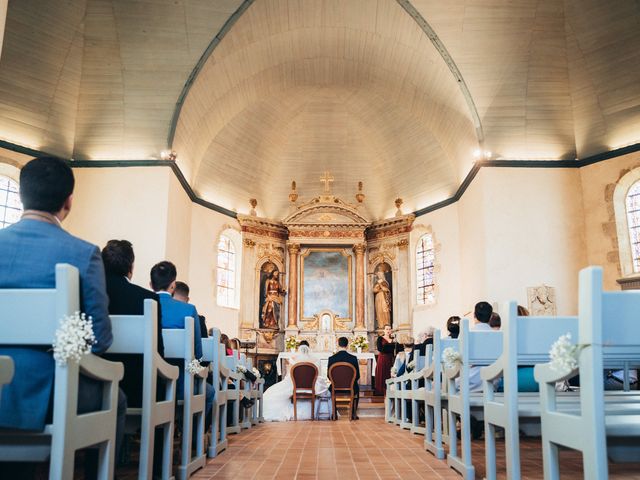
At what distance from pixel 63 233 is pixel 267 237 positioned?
47.9 feet

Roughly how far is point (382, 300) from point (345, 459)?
11.7m

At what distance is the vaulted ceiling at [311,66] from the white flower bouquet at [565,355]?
1095 cm

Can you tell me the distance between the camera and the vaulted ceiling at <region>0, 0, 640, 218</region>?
1188 centimetres

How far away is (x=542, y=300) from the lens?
40.3ft

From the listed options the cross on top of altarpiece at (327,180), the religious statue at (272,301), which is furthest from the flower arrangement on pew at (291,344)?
the cross on top of altarpiece at (327,180)

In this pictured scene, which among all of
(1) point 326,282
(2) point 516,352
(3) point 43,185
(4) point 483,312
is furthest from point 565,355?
(1) point 326,282

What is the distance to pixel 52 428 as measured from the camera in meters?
2.26

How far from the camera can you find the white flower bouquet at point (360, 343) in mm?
14898

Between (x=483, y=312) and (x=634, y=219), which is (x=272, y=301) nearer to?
(x=634, y=219)

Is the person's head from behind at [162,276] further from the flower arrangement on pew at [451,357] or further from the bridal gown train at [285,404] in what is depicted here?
the bridal gown train at [285,404]

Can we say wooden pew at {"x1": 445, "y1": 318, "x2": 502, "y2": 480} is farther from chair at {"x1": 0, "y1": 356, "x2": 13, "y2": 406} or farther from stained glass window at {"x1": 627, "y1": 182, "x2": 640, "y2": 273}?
stained glass window at {"x1": 627, "y1": 182, "x2": 640, "y2": 273}

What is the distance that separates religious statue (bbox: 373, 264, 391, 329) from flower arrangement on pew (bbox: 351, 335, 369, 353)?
0.95 m

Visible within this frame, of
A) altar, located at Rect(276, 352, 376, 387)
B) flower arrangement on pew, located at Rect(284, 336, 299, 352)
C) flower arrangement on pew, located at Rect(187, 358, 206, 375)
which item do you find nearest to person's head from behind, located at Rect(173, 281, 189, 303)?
flower arrangement on pew, located at Rect(187, 358, 206, 375)

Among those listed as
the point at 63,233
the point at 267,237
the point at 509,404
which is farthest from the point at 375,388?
the point at 63,233
